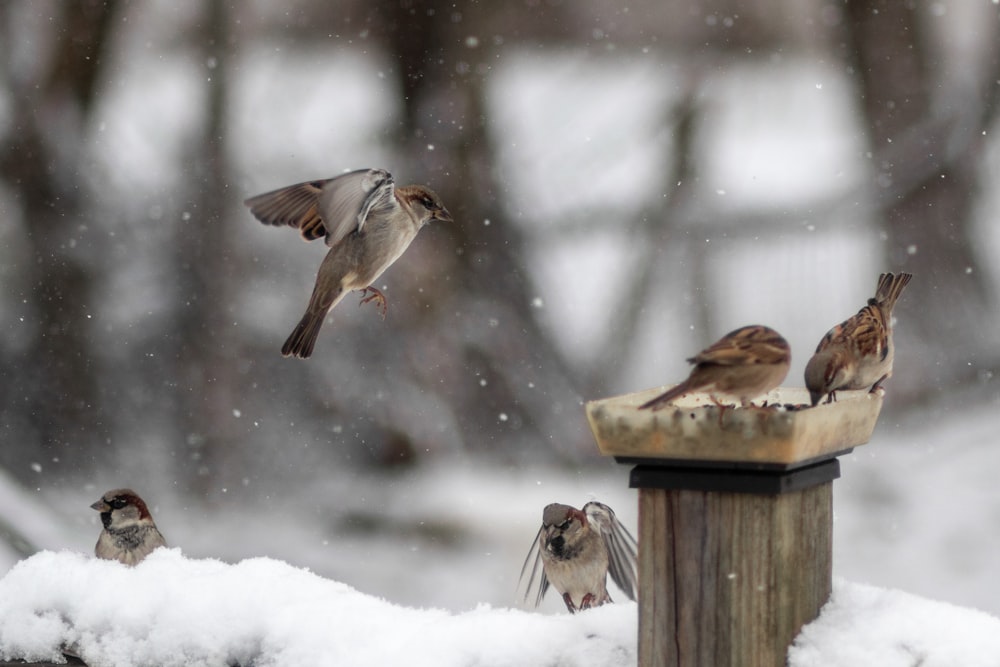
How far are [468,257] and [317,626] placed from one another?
349cm

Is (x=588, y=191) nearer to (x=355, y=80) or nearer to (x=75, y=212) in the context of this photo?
(x=355, y=80)

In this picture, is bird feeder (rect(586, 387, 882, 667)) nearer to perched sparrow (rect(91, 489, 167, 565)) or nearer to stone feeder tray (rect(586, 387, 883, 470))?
stone feeder tray (rect(586, 387, 883, 470))

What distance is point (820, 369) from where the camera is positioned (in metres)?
1.67

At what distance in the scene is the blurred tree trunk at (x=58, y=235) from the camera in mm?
5355

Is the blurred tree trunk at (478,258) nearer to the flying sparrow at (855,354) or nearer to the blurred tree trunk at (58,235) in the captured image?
the blurred tree trunk at (58,235)

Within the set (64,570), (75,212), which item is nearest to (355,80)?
(75,212)

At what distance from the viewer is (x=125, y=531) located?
107 inches

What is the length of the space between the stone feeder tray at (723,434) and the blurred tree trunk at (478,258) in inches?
141

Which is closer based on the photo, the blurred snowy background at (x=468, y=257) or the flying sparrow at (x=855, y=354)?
the flying sparrow at (x=855, y=354)

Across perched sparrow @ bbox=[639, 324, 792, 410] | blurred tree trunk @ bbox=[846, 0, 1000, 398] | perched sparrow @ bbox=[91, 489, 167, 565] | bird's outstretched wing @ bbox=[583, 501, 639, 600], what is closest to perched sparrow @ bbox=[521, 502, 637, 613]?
bird's outstretched wing @ bbox=[583, 501, 639, 600]

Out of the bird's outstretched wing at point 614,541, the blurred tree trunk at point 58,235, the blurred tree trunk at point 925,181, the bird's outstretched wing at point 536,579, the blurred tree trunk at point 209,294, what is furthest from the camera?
the blurred tree trunk at point 58,235

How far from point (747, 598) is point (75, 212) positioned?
4740 millimetres

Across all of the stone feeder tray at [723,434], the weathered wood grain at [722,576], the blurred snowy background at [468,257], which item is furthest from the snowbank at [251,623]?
the blurred snowy background at [468,257]

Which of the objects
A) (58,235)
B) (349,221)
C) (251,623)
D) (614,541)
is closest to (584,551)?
(614,541)
